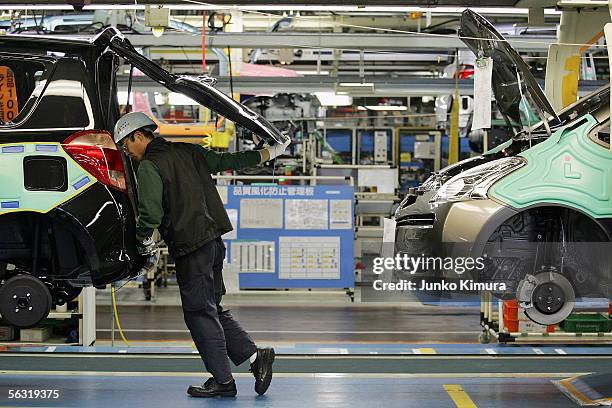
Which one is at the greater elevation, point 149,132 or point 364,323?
point 149,132

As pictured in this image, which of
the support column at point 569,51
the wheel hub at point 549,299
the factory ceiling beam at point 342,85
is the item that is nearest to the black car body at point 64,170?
the wheel hub at point 549,299

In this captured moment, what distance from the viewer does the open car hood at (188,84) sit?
482 centimetres

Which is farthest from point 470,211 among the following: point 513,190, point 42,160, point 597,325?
point 597,325

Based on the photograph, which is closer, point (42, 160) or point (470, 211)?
point (42, 160)

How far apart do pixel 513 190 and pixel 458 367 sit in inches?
77.3

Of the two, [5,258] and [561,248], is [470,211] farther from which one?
[5,258]

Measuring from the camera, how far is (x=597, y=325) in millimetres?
7691

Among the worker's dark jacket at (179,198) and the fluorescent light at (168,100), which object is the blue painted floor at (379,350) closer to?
the worker's dark jacket at (179,198)

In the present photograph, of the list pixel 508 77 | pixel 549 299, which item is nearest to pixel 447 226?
pixel 549 299

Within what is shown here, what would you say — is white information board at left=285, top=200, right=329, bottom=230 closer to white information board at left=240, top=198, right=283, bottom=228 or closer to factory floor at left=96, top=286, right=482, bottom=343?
white information board at left=240, top=198, right=283, bottom=228

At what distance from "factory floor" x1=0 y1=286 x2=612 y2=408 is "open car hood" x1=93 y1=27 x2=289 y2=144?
67.1 inches

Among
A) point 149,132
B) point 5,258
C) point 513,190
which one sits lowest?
point 5,258

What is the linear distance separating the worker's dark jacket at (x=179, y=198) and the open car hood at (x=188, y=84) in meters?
0.41

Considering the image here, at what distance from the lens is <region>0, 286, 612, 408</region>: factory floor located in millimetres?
5438
